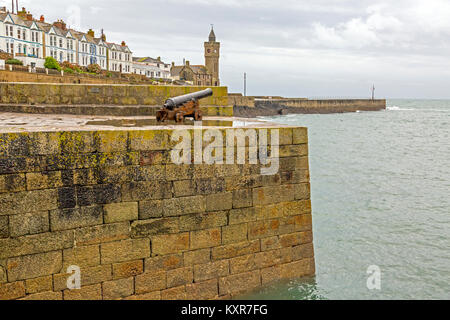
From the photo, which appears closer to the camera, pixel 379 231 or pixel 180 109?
pixel 180 109

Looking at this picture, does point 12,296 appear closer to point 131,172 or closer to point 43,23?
point 131,172

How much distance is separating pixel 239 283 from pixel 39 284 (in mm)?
2942

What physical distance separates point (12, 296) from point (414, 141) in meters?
39.3

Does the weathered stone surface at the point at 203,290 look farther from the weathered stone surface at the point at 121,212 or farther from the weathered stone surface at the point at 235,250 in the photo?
the weathered stone surface at the point at 121,212

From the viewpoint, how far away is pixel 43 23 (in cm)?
5331

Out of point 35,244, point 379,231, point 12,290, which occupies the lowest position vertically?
point 379,231

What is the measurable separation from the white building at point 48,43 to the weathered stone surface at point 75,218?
37.2 metres

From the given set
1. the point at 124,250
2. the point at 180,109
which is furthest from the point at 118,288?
the point at 180,109

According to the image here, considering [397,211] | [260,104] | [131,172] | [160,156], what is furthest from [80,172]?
[260,104]

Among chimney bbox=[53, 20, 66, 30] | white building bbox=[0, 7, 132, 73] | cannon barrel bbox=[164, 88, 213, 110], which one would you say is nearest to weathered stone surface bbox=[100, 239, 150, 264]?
cannon barrel bbox=[164, 88, 213, 110]

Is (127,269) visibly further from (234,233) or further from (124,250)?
(234,233)

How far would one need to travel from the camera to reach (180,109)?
8117 mm

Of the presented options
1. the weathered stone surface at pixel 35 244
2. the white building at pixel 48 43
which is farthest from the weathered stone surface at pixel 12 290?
the white building at pixel 48 43

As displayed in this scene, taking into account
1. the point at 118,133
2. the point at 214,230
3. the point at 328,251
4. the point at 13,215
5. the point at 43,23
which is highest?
the point at 43,23
